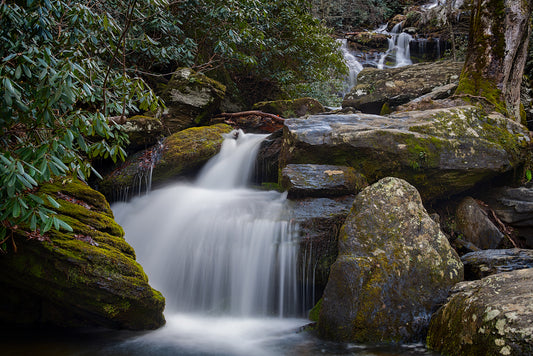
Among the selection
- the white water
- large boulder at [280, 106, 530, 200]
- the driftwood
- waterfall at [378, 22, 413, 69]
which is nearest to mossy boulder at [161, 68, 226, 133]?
the driftwood

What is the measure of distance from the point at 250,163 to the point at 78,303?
4.72 metres

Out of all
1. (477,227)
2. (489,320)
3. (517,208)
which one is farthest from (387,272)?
(517,208)

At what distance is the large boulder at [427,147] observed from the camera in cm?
571

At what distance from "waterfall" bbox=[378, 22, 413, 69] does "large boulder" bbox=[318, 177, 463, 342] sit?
1634 centimetres

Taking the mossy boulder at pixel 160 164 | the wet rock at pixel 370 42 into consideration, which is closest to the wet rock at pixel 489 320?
the mossy boulder at pixel 160 164

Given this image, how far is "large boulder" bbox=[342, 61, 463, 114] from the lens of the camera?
10070 millimetres

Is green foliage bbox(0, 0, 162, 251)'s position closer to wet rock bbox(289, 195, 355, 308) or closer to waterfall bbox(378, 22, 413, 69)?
wet rock bbox(289, 195, 355, 308)

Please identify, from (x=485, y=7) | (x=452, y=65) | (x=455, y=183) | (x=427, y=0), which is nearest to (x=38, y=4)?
(x=455, y=183)

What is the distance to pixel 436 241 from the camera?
420 centimetres

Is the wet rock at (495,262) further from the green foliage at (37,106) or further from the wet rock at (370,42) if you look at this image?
the wet rock at (370,42)

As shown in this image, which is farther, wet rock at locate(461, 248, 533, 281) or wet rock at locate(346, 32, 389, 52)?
wet rock at locate(346, 32, 389, 52)

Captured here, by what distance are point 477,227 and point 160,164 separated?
20.1 ft

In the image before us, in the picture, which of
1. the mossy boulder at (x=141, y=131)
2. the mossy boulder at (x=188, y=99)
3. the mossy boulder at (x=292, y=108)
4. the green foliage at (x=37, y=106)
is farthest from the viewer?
the mossy boulder at (x=292, y=108)

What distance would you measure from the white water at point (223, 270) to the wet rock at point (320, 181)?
39 centimetres
